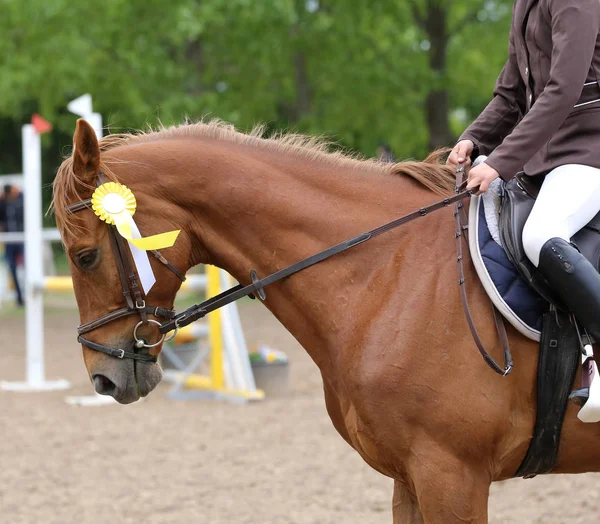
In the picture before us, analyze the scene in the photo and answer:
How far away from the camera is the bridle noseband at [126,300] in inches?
127

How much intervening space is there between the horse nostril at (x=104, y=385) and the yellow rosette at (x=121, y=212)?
0.52 meters

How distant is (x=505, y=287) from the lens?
10.3 ft

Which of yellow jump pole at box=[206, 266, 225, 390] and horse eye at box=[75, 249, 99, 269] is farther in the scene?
yellow jump pole at box=[206, 266, 225, 390]

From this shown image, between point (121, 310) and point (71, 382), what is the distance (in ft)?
24.6

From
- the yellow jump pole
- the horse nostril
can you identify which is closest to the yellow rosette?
the horse nostril

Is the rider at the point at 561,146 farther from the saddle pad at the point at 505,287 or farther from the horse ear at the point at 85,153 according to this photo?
the horse ear at the point at 85,153

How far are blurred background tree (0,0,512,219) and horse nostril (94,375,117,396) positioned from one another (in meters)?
12.1

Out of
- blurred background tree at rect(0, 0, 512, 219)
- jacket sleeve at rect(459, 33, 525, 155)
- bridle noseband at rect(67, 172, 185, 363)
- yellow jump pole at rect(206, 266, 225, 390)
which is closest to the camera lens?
bridle noseband at rect(67, 172, 185, 363)

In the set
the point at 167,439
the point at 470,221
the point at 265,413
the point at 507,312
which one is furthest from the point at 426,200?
the point at 265,413

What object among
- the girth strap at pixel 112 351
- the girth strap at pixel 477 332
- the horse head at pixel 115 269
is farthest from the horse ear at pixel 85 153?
the girth strap at pixel 477 332

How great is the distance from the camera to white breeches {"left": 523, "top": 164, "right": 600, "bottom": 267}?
10.1 feet

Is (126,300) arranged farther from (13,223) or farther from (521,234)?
(13,223)

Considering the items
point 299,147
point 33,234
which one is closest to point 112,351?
point 299,147

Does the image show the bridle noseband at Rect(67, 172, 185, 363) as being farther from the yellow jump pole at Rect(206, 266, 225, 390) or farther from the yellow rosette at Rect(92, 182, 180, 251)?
the yellow jump pole at Rect(206, 266, 225, 390)
